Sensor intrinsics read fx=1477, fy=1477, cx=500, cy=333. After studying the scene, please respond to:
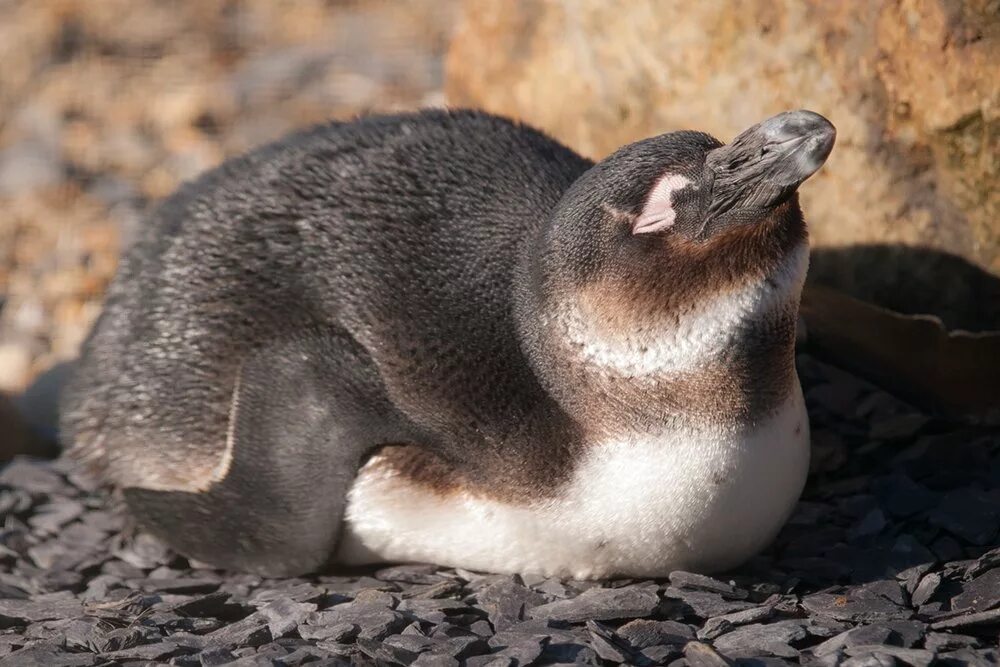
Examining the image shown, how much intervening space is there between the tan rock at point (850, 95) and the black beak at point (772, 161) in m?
0.94

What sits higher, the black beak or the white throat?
the black beak

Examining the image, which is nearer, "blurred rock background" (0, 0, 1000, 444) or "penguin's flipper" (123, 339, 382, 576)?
"penguin's flipper" (123, 339, 382, 576)

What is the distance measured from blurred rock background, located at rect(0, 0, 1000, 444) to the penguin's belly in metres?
0.93

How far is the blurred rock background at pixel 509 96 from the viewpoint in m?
4.67

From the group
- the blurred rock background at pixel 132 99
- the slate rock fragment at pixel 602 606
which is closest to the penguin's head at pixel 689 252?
the slate rock fragment at pixel 602 606

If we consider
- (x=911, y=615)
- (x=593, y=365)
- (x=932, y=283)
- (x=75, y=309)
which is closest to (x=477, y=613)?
(x=593, y=365)

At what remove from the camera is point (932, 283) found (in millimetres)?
4809

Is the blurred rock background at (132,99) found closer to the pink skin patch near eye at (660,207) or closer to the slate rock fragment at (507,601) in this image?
the slate rock fragment at (507,601)

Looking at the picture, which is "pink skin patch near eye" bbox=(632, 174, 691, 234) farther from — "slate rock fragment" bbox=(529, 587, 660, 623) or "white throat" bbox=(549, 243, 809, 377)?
"slate rock fragment" bbox=(529, 587, 660, 623)

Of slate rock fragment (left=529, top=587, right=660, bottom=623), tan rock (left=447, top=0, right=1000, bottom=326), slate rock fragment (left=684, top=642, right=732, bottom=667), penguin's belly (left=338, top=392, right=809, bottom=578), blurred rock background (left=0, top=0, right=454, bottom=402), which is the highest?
blurred rock background (left=0, top=0, right=454, bottom=402)

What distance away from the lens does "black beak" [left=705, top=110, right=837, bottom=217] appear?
3760 millimetres

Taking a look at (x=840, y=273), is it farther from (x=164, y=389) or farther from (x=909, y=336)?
(x=164, y=389)

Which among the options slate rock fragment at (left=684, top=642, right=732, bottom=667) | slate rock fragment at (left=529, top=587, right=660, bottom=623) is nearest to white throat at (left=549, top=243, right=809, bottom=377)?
slate rock fragment at (left=529, top=587, right=660, bottom=623)

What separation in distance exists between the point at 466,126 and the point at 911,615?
6.77ft
